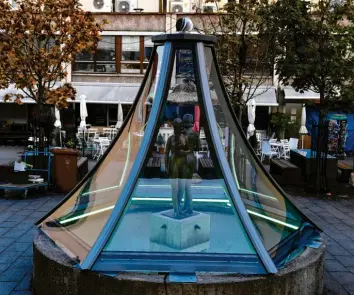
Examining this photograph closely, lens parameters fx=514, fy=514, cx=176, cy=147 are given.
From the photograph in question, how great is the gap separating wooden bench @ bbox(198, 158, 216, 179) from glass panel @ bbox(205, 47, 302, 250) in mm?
348

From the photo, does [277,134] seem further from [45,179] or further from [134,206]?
[134,206]

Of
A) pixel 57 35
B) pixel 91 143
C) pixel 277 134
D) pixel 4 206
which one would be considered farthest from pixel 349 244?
pixel 277 134

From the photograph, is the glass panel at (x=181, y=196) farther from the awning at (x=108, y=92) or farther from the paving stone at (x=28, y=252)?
the awning at (x=108, y=92)

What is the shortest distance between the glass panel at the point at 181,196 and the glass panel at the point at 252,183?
0.28 m

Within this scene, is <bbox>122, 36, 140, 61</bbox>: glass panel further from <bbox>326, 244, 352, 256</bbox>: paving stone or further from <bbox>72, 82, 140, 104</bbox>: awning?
<bbox>326, 244, 352, 256</bbox>: paving stone

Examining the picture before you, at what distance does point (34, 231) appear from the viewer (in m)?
8.66

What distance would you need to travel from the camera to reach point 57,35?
13672mm

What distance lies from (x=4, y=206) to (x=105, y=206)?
5.10 m

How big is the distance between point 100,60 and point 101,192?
790 inches

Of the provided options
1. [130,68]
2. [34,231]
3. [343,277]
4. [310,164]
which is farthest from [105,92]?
[343,277]

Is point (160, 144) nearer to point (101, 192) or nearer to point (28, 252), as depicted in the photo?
point (101, 192)

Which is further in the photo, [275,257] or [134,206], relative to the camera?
[134,206]

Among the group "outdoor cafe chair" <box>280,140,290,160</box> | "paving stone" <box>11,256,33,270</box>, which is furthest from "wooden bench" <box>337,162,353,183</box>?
"paving stone" <box>11,256,33,270</box>

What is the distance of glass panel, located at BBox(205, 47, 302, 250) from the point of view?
6406mm
